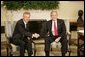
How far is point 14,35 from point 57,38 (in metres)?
0.86

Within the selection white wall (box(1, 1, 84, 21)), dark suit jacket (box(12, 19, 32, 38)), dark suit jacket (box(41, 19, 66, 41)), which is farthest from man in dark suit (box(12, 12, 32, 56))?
white wall (box(1, 1, 84, 21))

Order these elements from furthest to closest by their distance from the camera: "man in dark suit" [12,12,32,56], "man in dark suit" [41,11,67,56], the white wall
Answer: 1. the white wall
2. "man in dark suit" [41,11,67,56]
3. "man in dark suit" [12,12,32,56]

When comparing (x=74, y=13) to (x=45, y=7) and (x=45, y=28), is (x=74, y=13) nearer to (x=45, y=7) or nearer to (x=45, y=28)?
(x=45, y=7)

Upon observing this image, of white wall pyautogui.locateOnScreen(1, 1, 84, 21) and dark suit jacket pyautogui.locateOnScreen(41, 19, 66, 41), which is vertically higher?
white wall pyautogui.locateOnScreen(1, 1, 84, 21)

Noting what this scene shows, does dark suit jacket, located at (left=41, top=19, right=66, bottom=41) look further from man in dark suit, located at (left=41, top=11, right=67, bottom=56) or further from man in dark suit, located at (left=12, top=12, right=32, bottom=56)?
man in dark suit, located at (left=12, top=12, right=32, bottom=56)

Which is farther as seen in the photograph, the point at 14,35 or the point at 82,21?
the point at 82,21

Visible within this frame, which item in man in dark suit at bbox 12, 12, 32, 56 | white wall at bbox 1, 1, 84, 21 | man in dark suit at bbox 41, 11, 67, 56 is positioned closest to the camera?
man in dark suit at bbox 12, 12, 32, 56

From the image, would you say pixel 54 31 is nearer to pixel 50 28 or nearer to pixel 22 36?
pixel 50 28

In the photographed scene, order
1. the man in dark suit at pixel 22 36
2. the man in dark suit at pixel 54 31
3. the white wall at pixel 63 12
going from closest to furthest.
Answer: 1. the man in dark suit at pixel 22 36
2. the man in dark suit at pixel 54 31
3. the white wall at pixel 63 12

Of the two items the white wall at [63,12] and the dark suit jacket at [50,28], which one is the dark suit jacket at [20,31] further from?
the white wall at [63,12]

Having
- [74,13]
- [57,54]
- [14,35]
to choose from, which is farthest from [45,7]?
[14,35]

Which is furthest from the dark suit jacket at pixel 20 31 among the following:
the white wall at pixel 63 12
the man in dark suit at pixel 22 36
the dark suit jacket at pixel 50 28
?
the white wall at pixel 63 12

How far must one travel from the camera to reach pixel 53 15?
4523mm

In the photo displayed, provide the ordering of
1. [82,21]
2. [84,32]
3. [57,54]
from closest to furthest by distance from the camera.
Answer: [84,32], [57,54], [82,21]
